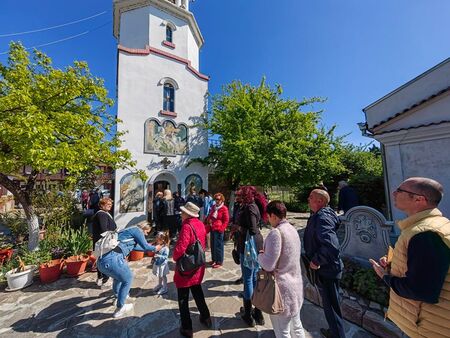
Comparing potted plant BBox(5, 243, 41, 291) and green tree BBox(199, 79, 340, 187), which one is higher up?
green tree BBox(199, 79, 340, 187)

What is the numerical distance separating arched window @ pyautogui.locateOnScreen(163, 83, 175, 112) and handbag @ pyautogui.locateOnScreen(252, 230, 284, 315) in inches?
424

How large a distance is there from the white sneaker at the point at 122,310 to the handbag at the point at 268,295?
104 inches

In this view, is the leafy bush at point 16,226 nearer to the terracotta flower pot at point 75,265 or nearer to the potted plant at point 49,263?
the potted plant at point 49,263

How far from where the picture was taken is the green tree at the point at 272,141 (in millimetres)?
8352

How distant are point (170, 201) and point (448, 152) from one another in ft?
27.7

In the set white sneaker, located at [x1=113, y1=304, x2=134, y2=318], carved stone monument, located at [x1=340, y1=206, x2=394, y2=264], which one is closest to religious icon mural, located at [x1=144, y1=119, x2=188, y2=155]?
white sneaker, located at [x1=113, y1=304, x2=134, y2=318]

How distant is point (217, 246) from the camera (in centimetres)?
539

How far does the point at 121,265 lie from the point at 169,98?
1001 centimetres

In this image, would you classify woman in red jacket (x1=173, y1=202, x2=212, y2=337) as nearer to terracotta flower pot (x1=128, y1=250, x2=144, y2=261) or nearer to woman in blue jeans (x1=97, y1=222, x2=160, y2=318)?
woman in blue jeans (x1=97, y1=222, x2=160, y2=318)

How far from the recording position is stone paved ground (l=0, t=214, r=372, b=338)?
10.3 feet

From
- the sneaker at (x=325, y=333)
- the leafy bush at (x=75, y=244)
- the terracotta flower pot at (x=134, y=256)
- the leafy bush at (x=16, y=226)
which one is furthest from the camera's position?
the leafy bush at (x=16, y=226)

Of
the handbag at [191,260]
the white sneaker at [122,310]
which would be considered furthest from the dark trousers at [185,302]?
the white sneaker at [122,310]

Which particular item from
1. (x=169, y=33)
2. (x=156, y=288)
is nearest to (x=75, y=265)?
(x=156, y=288)

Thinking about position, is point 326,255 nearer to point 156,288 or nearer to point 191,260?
point 191,260
